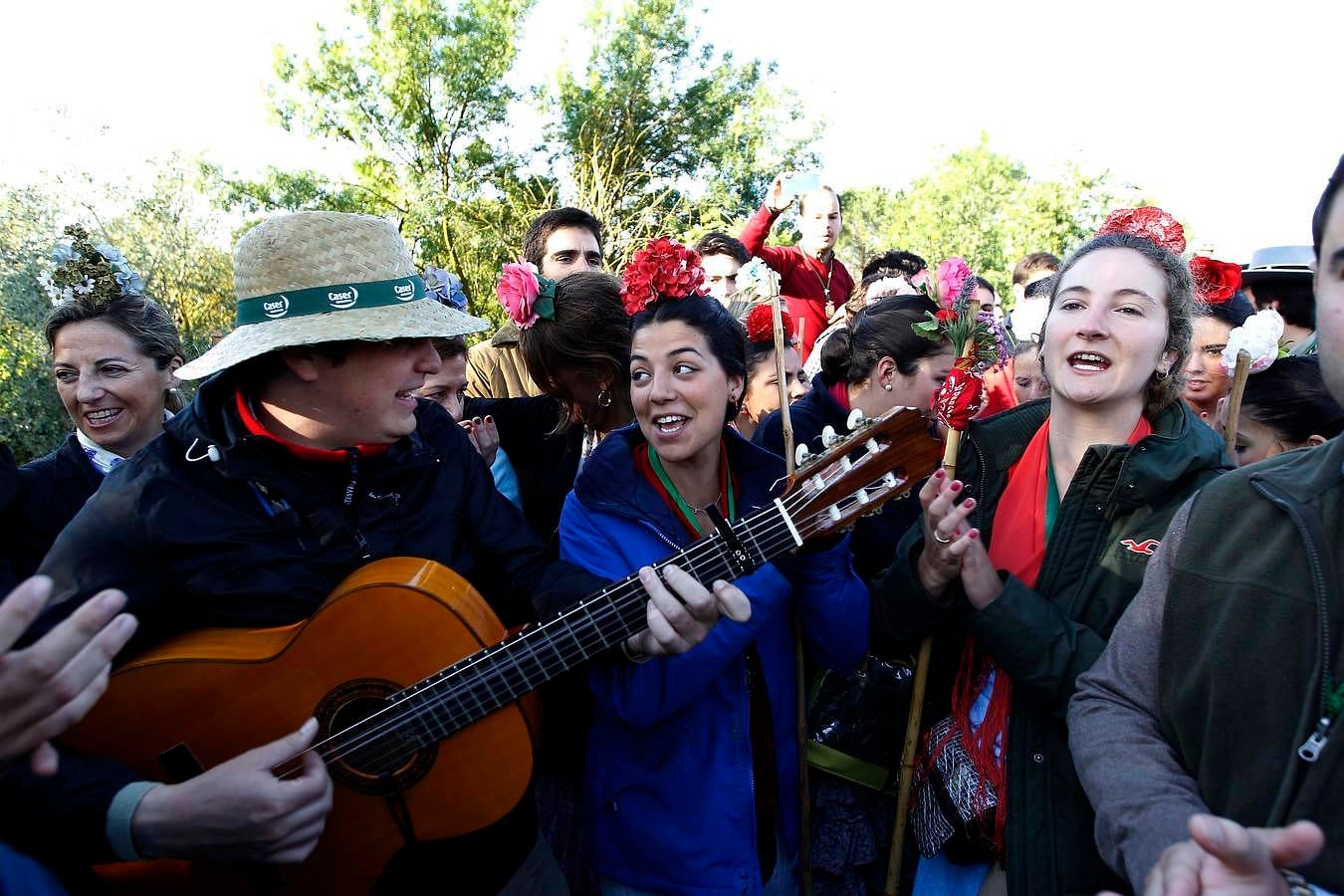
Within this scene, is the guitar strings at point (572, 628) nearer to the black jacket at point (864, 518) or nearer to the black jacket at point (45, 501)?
the black jacket at point (864, 518)

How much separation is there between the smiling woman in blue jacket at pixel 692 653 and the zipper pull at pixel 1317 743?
44.2 inches

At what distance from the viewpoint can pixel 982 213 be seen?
26047 millimetres

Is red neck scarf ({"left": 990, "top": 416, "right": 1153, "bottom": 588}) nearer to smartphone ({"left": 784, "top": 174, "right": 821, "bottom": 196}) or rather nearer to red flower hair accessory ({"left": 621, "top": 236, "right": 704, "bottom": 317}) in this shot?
red flower hair accessory ({"left": 621, "top": 236, "right": 704, "bottom": 317})

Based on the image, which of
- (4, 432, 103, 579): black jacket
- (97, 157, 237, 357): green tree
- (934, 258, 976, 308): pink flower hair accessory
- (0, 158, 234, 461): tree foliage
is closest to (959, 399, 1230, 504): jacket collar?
(934, 258, 976, 308): pink flower hair accessory

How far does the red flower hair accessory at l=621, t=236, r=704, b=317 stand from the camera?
2684 mm

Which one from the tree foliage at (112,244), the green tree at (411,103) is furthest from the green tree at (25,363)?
the green tree at (411,103)

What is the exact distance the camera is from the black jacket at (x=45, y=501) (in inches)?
108

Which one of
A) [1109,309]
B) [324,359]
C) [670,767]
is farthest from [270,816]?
[1109,309]

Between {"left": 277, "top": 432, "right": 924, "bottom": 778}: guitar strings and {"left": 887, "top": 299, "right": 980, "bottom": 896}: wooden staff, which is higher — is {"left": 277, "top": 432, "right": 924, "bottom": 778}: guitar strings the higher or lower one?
the higher one

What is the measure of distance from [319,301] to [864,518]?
181 centimetres

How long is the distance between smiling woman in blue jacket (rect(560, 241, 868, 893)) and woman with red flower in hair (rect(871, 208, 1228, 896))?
323 mm

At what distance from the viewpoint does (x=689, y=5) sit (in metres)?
26.7

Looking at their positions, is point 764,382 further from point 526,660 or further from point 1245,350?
point 526,660

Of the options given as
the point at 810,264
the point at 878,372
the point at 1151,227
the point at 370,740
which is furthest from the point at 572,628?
the point at 810,264
